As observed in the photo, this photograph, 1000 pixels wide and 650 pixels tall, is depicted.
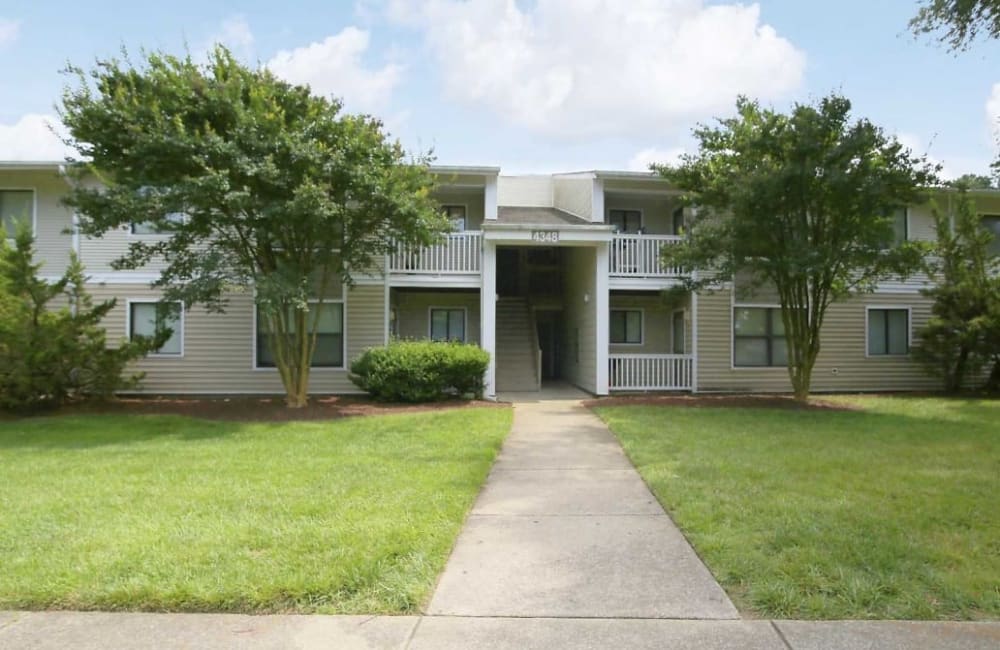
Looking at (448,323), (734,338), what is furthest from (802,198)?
(448,323)

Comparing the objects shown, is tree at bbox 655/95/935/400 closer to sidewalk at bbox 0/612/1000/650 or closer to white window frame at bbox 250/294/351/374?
white window frame at bbox 250/294/351/374

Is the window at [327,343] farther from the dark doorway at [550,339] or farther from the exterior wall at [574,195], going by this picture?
the dark doorway at [550,339]

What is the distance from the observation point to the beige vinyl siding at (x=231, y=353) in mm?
15406

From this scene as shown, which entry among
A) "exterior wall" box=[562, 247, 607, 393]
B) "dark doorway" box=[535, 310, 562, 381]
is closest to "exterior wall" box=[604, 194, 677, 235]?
"exterior wall" box=[562, 247, 607, 393]

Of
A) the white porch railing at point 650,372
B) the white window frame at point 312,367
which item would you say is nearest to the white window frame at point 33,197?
the white window frame at point 312,367

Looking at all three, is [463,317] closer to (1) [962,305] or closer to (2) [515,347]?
(2) [515,347]

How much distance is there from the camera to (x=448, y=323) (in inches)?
704

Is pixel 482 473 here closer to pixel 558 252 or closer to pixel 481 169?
pixel 481 169

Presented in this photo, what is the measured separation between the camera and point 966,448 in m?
8.46

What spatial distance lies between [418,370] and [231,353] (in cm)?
528

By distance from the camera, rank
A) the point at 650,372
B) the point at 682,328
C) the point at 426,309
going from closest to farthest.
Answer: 1. the point at 650,372
2. the point at 682,328
3. the point at 426,309

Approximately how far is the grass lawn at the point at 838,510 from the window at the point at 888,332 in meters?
6.68

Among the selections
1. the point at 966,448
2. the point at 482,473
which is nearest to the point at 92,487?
the point at 482,473

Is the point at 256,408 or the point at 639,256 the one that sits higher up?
the point at 639,256
